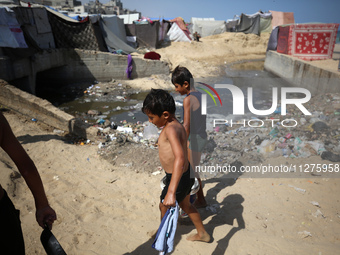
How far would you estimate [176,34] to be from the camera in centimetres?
1922

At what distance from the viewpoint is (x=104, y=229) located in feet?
8.77

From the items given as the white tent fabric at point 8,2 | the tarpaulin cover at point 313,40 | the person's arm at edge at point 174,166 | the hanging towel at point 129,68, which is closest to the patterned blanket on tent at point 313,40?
the tarpaulin cover at point 313,40

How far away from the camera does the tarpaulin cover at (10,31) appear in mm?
6820

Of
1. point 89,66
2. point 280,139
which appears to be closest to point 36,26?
point 89,66

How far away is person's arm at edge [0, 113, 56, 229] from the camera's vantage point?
53.5 inches

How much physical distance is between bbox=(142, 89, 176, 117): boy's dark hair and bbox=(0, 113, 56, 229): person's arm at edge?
92cm

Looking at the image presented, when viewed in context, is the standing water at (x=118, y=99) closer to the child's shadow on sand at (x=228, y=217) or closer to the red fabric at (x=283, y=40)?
the red fabric at (x=283, y=40)

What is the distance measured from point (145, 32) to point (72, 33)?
23.0 ft

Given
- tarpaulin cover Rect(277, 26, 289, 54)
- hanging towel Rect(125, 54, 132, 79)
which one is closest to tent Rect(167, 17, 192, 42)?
tarpaulin cover Rect(277, 26, 289, 54)

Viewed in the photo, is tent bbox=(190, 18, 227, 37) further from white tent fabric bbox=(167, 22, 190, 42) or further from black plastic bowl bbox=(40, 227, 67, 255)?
black plastic bowl bbox=(40, 227, 67, 255)

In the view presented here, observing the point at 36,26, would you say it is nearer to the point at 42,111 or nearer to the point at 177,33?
the point at 42,111

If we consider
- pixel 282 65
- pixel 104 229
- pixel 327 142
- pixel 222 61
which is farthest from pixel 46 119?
pixel 222 61

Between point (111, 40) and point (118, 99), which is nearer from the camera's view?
point (118, 99)

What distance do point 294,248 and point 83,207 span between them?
2410 mm
